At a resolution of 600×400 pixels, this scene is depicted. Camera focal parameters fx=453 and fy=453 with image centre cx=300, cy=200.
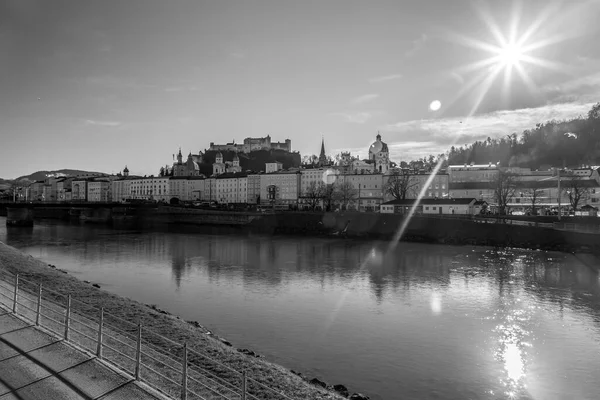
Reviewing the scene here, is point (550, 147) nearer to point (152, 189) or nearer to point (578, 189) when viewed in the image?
point (578, 189)

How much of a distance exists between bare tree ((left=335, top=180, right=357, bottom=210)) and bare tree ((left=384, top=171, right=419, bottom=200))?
8.01 m

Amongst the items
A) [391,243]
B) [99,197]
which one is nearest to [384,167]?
[391,243]

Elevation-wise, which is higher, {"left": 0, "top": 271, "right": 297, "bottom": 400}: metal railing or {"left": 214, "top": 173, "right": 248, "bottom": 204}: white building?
{"left": 214, "top": 173, "right": 248, "bottom": 204}: white building

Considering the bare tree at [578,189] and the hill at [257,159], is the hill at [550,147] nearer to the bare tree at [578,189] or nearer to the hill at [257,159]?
the bare tree at [578,189]

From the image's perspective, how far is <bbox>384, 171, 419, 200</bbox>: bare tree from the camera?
92.8 meters

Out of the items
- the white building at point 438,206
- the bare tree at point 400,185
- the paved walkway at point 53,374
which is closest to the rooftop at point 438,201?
the white building at point 438,206

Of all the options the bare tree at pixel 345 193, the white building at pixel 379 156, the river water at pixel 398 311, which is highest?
the white building at pixel 379 156

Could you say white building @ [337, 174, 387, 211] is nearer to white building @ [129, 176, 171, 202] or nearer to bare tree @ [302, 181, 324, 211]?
bare tree @ [302, 181, 324, 211]

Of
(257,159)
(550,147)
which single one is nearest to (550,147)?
(550,147)

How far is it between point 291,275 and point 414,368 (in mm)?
17411

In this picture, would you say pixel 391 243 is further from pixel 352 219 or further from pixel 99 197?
pixel 99 197

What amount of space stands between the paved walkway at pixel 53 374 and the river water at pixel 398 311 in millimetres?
6607

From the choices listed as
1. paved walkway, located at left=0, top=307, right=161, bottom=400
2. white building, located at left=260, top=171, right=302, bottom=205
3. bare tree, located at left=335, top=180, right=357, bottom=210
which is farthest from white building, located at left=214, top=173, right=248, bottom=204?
paved walkway, located at left=0, top=307, right=161, bottom=400

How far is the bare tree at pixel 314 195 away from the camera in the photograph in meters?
104
